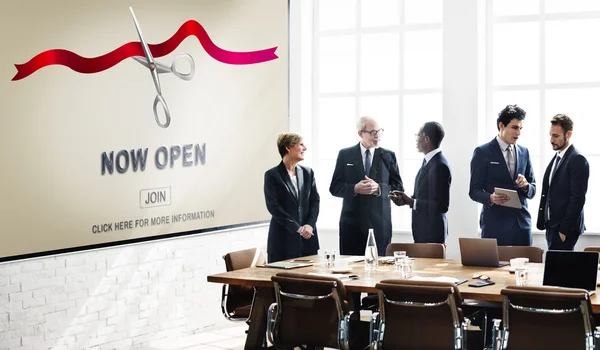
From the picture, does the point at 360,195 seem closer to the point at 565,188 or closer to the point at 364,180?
the point at 364,180

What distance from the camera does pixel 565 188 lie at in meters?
6.87

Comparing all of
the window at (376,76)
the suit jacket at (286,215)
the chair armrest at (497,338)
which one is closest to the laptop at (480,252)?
the chair armrest at (497,338)

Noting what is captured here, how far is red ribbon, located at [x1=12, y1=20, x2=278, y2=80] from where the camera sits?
251 inches

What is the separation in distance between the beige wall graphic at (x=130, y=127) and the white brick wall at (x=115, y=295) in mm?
185

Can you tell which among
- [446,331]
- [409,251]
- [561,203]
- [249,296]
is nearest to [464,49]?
[561,203]

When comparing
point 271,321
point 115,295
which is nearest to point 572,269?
point 271,321

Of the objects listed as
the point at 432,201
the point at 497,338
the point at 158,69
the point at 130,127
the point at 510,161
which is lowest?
the point at 497,338

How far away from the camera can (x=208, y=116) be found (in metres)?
8.11

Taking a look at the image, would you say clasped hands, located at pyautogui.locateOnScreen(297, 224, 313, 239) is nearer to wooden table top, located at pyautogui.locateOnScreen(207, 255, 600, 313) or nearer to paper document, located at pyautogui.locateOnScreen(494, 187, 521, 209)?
wooden table top, located at pyautogui.locateOnScreen(207, 255, 600, 313)

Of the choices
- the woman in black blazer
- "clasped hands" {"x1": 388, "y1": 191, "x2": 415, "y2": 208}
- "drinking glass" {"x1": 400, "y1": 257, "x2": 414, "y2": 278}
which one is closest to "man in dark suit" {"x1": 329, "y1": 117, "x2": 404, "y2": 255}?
"clasped hands" {"x1": 388, "y1": 191, "x2": 415, "y2": 208}

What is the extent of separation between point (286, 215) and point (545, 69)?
3288mm

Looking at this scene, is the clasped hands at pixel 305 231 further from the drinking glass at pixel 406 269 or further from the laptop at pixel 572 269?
the laptop at pixel 572 269

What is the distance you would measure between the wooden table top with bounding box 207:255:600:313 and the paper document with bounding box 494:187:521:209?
124cm

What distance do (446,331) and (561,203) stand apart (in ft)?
9.01
